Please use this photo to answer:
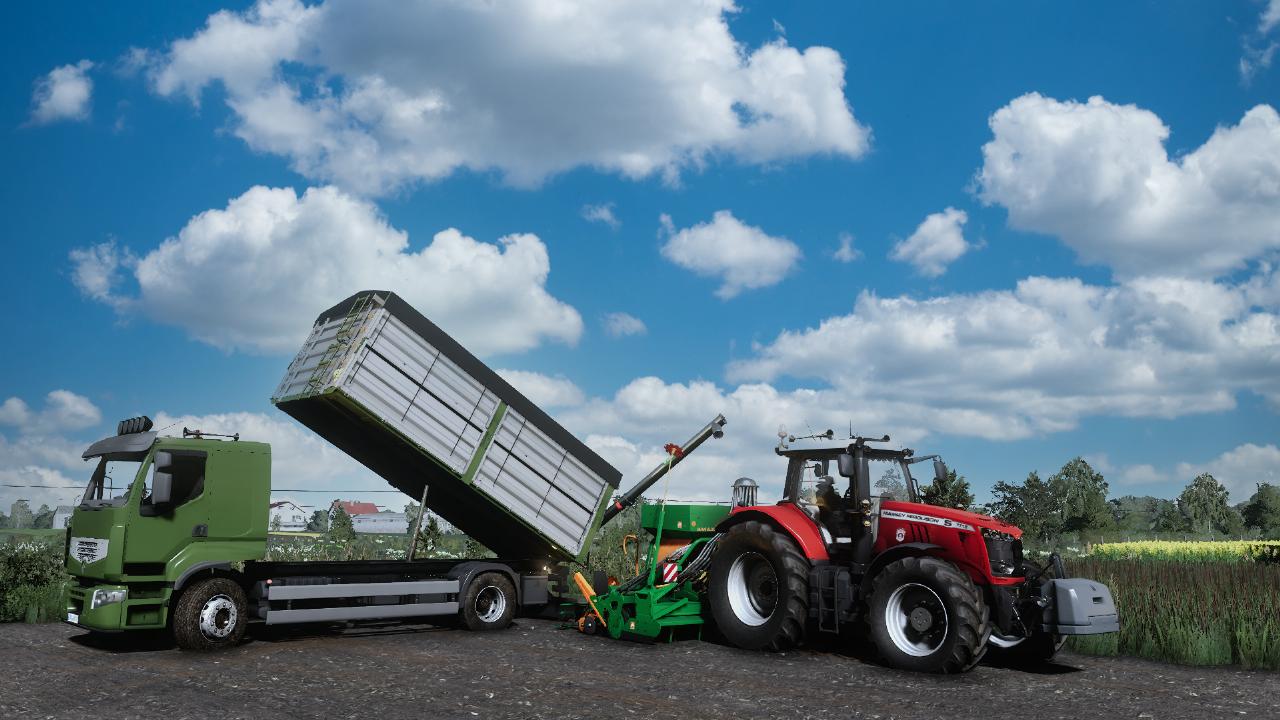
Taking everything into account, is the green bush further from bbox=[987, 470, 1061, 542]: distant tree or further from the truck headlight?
bbox=[987, 470, 1061, 542]: distant tree

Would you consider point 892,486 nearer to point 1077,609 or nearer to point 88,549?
point 1077,609

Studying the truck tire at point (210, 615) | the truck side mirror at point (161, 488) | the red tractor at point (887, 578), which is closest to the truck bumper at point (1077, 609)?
the red tractor at point (887, 578)

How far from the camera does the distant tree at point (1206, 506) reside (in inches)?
3780

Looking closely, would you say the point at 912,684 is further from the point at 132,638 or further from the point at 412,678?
the point at 132,638

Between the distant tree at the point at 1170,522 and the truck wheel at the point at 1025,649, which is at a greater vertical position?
the distant tree at the point at 1170,522

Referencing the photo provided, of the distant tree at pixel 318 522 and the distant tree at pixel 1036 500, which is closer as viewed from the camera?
the distant tree at pixel 318 522

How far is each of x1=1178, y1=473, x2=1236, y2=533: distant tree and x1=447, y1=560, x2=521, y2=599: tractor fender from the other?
92724mm

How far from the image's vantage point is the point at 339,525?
840 inches

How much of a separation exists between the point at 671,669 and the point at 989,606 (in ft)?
11.5

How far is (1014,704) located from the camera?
9.10 meters

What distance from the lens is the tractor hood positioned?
10.7 m

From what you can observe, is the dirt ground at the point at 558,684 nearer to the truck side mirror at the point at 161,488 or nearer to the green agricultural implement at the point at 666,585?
the green agricultural implement at the point at 666,585

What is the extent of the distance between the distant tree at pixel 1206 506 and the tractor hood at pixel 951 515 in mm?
92525

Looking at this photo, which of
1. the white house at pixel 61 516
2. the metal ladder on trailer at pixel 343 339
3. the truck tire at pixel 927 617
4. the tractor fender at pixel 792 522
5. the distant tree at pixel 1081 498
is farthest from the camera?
the distant tree at pixel 1081 498
